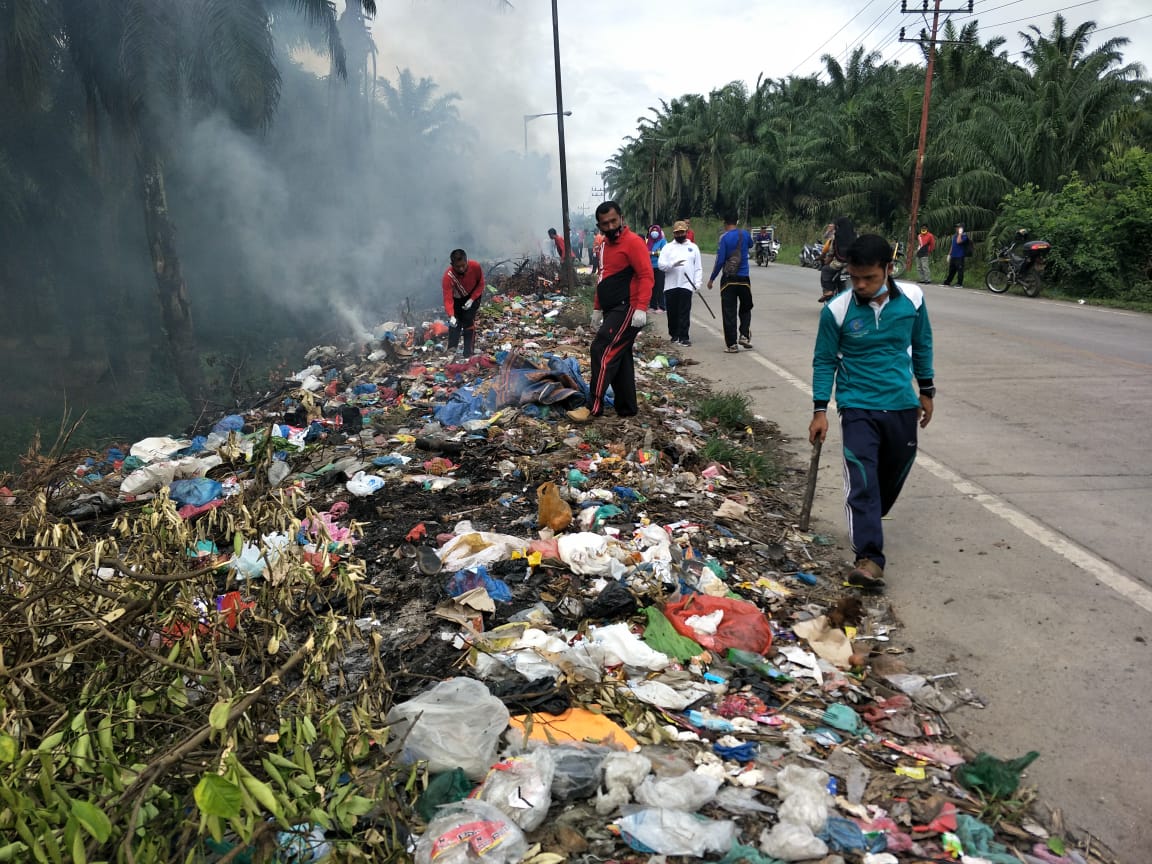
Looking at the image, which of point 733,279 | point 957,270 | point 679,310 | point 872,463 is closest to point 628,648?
point 872,463

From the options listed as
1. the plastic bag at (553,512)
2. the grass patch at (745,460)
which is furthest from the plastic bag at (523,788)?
the grass patch at (745,460)

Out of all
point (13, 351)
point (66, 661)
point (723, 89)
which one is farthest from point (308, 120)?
point (723, 89)

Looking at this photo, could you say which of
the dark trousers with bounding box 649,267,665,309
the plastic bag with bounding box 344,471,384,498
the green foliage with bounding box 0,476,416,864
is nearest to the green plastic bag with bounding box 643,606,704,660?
the green foliage with bounding box 0,476,416,864

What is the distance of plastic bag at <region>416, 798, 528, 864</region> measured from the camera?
187 centimetres

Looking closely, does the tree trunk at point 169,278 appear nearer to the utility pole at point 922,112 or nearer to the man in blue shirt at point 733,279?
the man in blue shirt at point 733,279

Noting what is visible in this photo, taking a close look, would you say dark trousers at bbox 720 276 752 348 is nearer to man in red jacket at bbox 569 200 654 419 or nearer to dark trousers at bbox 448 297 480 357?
dark trousers at bbox 448 297 480 357

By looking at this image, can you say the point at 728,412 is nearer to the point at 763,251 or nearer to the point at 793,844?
the point at 793,844

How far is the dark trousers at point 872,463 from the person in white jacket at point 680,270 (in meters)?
6.32

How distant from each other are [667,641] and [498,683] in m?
0.73

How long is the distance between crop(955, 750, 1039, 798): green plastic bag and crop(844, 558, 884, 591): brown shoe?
117cm

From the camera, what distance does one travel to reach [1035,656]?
288cm

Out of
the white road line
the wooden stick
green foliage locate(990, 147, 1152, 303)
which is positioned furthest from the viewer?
green foliage locate(990, 147, 1152, 303)

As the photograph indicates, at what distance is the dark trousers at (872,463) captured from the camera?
3.57 metres

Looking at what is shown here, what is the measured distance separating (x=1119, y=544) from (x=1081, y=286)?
47.5ft
